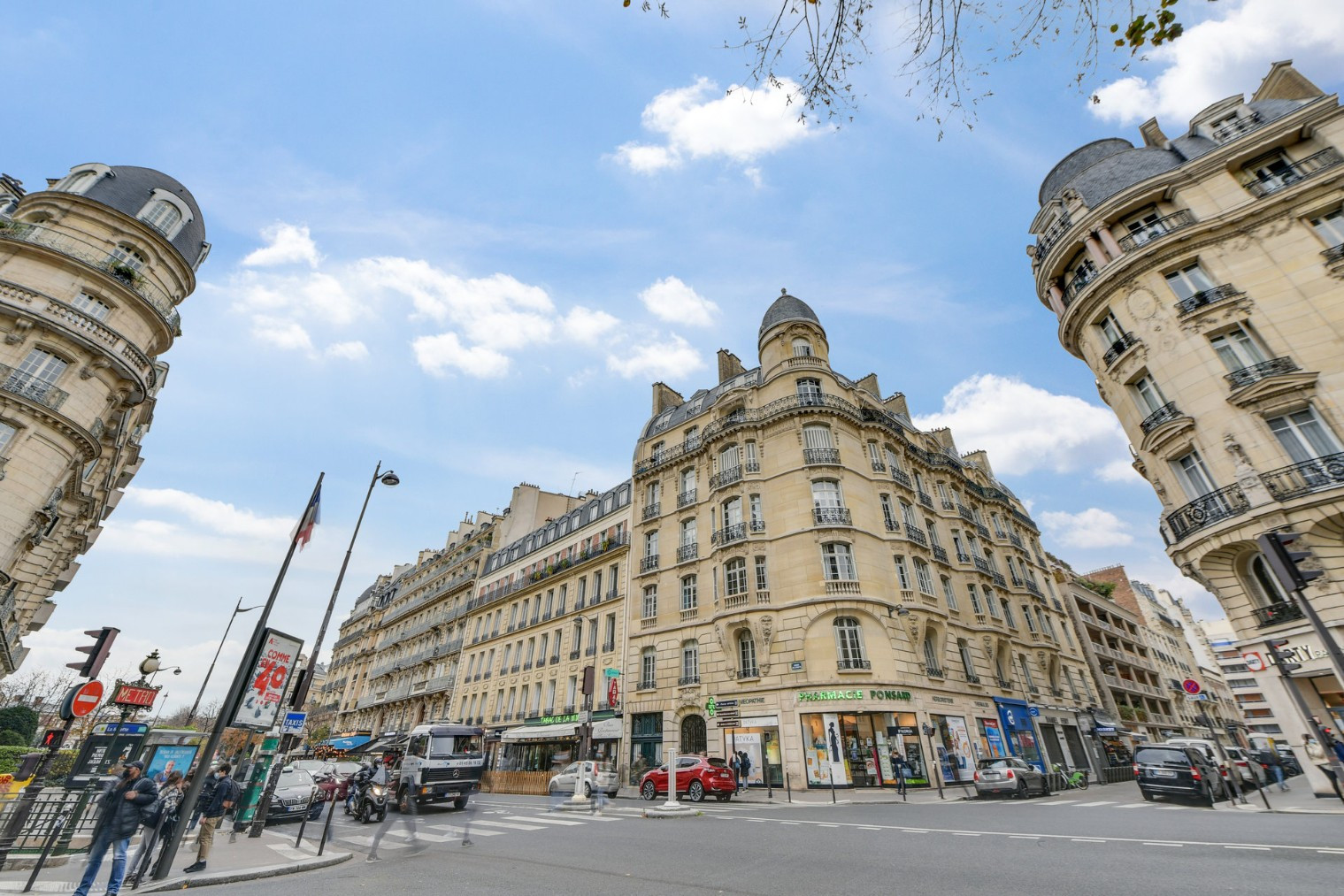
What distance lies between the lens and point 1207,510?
15.5 meters

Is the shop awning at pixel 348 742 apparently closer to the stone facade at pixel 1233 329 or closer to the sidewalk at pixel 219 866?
the sidewalk at pixel 219 866

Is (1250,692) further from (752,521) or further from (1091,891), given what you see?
(1091,891)

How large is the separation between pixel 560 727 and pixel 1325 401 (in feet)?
102

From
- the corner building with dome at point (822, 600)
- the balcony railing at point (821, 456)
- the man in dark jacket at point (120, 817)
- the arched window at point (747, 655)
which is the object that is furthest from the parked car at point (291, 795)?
the balcony railing at point (821, 456)

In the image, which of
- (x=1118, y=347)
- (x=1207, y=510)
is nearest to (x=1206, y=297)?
(x=1118, y=347)

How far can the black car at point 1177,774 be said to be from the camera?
1445cm

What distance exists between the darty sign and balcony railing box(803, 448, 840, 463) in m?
9.84

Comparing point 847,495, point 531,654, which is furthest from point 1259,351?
point 531,654

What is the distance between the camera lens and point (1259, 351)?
1590 centimetres

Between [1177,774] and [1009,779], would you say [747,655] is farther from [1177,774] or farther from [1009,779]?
[1177,774]

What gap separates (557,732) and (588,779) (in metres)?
11.2

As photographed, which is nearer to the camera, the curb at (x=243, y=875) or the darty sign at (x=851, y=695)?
the curb at (x=243, y=875)

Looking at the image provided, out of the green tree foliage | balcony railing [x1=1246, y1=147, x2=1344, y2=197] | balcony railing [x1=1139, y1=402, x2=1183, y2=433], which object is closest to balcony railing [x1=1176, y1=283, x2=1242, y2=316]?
balcony railing [x1=1139, y1=402, x2=1183, y2=433]

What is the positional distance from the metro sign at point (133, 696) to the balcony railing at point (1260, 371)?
29451 millimetres
